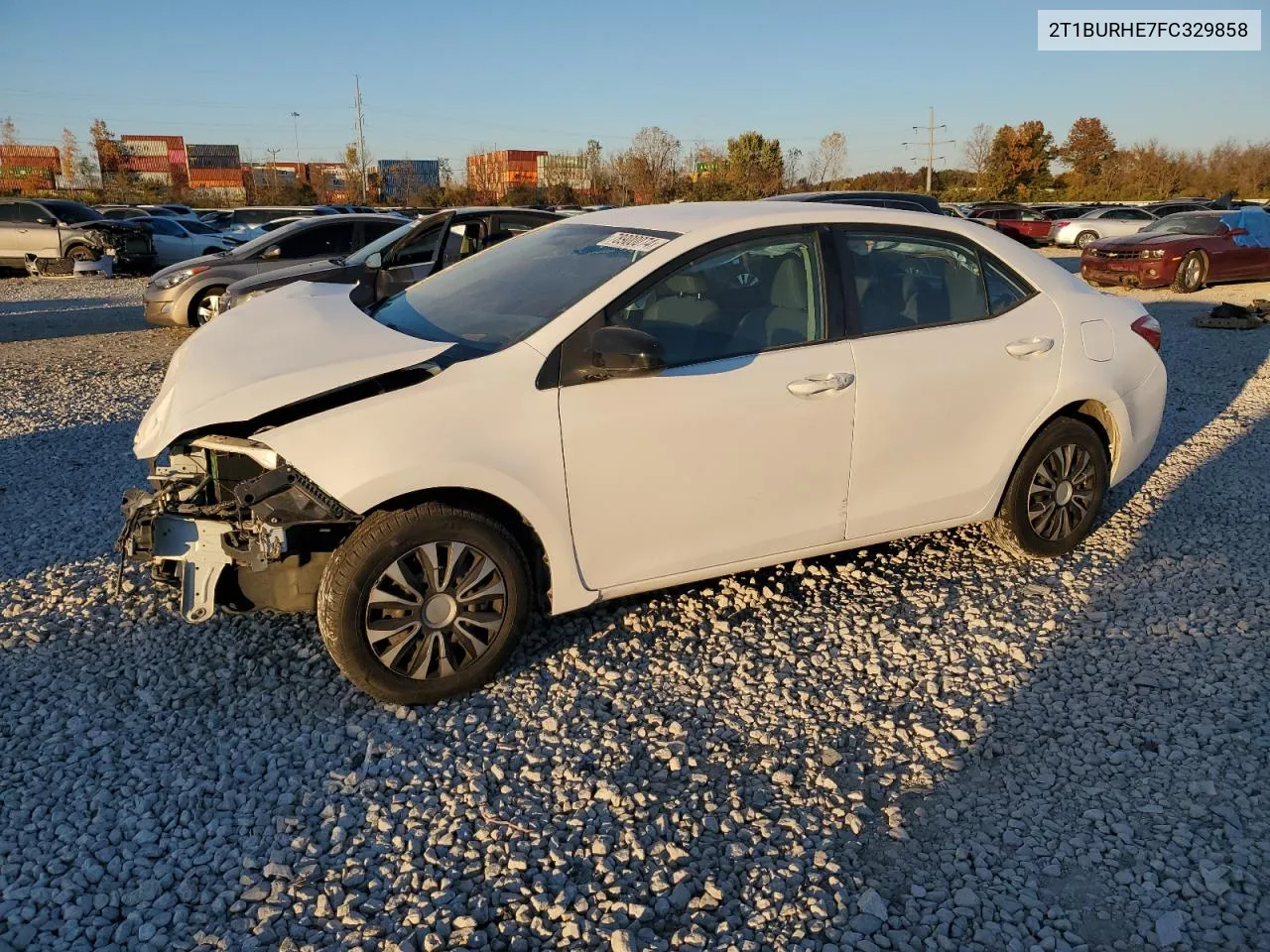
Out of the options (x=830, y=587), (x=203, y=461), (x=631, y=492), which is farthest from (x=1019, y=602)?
(x=203, y=461)

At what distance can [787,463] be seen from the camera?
12.7 ft

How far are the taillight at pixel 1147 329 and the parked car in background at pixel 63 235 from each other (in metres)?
20.3

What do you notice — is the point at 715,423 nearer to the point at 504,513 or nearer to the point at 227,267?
the point at 504,513

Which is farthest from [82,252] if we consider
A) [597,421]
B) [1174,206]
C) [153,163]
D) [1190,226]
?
[153,163]

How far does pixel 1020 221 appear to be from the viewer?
30.6m

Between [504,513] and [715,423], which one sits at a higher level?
[715,423]

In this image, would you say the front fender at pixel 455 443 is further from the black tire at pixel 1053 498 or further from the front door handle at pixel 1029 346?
the black tire at pixel 1053 498

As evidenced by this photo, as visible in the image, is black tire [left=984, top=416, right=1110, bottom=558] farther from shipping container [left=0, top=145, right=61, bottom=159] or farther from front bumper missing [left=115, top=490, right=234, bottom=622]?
shipping container [left=0, top=145, right=61, bottom=159]

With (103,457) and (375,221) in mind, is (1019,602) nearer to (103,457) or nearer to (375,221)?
(103,457)

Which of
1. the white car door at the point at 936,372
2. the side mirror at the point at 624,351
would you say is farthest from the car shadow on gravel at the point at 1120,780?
the side mirror at the point at 624,351

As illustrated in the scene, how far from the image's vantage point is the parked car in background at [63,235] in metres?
19.8

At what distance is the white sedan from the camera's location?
10.9 ft

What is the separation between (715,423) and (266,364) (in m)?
1.69

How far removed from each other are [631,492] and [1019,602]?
206cm
